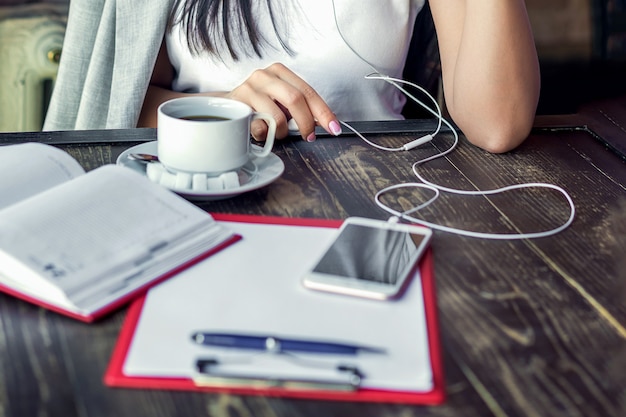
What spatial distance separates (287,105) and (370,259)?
0.34 m

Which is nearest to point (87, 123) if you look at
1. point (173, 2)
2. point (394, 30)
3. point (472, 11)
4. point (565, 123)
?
point (173, 2)

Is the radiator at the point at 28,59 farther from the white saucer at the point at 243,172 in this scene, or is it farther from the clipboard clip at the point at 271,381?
the clipboard clip at the point at 271,381

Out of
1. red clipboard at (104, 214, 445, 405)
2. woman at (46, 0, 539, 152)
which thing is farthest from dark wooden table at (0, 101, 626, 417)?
woman at (46, 0, 539, 152)

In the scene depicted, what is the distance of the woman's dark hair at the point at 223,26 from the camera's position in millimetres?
1182

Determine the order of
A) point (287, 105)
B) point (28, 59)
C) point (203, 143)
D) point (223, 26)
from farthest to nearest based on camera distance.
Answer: point (28, 59) → point (223, 26) → point (287, 105) → point (203, 143)

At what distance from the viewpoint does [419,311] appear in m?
0.57

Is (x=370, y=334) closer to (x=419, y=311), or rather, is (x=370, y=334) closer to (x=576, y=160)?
(x=419, y=311)

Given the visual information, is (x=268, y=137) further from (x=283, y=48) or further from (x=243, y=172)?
(x=283, y=48)

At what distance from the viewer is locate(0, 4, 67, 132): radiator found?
155 cm

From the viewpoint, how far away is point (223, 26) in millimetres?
1187

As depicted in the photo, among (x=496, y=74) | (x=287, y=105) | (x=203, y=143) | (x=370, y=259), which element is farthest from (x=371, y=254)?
(x=496, y=74)

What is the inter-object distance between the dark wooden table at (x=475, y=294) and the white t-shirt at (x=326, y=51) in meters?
0.25

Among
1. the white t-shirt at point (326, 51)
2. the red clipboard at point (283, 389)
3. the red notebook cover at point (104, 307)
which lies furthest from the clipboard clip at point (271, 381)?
the white t-shirt at point (326, 51)

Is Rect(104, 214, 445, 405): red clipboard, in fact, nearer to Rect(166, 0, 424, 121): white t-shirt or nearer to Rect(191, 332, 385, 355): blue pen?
Rect(191, 332, 385, 355): blue pen
